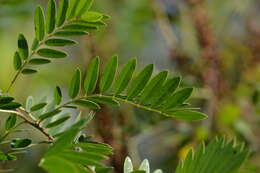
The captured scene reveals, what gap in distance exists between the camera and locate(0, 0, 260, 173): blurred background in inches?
40.0

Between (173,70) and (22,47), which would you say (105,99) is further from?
(173,70)

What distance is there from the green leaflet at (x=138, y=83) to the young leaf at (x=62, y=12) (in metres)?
0.08

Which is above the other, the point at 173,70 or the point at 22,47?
the point at 22,47

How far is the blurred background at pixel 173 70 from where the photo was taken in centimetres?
102

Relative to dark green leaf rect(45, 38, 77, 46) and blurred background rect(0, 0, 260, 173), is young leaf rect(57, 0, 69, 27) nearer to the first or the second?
dark green leaf rect(45, 38, 77, 46)

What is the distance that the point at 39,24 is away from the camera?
432mm

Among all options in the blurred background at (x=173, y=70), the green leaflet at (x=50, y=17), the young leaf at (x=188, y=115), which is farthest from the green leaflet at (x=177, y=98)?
the blurred background at (x=173, y=70)

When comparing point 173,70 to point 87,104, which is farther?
point 173,70

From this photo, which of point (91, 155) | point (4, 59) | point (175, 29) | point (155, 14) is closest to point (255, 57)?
point (155, 14)

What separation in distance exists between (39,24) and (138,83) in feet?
0.30

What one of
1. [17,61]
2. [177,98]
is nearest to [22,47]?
[17,61]

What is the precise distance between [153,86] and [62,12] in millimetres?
93

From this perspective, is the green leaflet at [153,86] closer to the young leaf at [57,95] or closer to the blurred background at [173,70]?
the young leaf at [57,95]

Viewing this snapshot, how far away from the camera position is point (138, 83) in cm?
43
